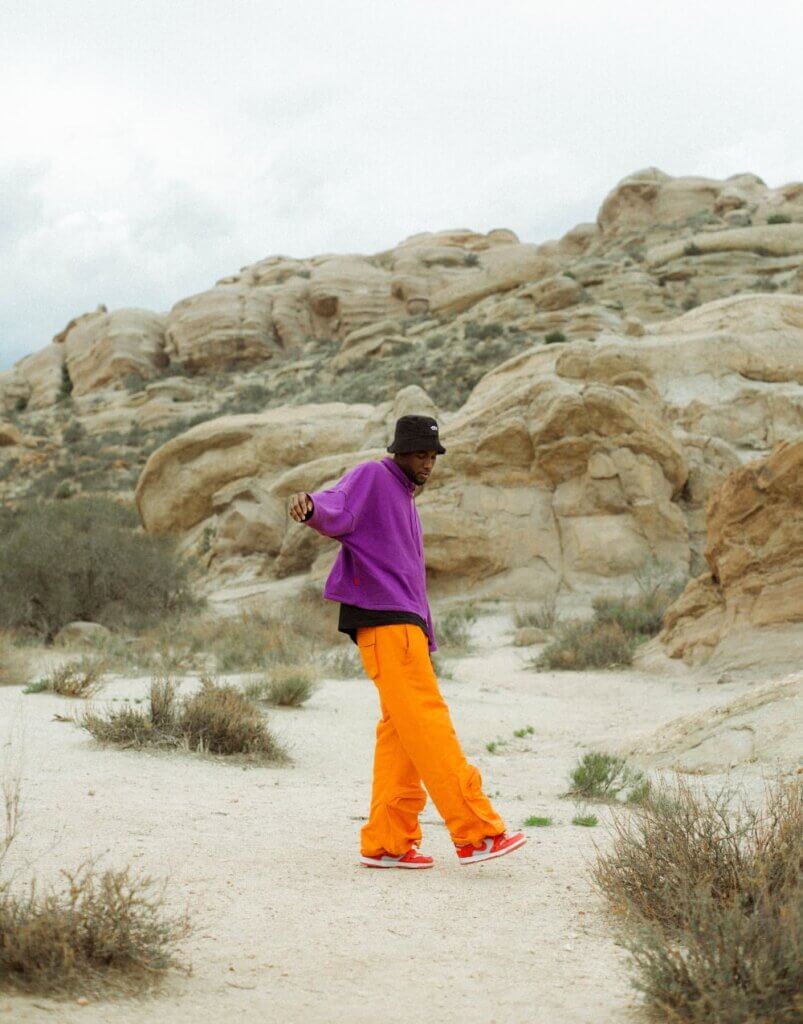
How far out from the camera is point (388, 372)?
33094mm

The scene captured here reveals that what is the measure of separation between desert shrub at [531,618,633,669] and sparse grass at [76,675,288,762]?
5137 millimetres

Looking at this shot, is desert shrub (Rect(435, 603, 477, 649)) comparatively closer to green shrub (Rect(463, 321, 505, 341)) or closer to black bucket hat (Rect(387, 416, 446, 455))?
black bucket hat (Rect(387, 416, 446, 455))

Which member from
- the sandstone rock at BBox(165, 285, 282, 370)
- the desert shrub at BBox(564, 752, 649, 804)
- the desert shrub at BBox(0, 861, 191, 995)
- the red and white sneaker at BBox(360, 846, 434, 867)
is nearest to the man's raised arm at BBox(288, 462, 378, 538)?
the red and white sneaker at BBox(360, 846, 434, 867)

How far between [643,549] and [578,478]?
1643 millimetres

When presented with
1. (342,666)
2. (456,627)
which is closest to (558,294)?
(456,627)

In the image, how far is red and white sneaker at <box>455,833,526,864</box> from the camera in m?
3.95

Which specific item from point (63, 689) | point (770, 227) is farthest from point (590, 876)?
point (770, 227)

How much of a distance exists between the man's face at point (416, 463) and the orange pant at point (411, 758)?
27.1 inches

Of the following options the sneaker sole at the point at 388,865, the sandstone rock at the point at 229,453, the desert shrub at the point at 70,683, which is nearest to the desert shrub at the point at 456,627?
the desert shrub at the point at 70,683

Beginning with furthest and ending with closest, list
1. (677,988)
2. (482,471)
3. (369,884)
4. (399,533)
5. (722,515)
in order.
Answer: (482,471)
(722,515)
(399,533)
(369,884)
(677,988)

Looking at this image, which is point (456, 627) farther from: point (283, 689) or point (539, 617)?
point (283, 689)

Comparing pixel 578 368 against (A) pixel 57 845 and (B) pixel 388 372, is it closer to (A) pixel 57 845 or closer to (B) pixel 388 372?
(A) pixel 57 845

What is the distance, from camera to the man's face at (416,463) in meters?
4.39

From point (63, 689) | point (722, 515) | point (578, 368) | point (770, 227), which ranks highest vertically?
point (770, 227)
